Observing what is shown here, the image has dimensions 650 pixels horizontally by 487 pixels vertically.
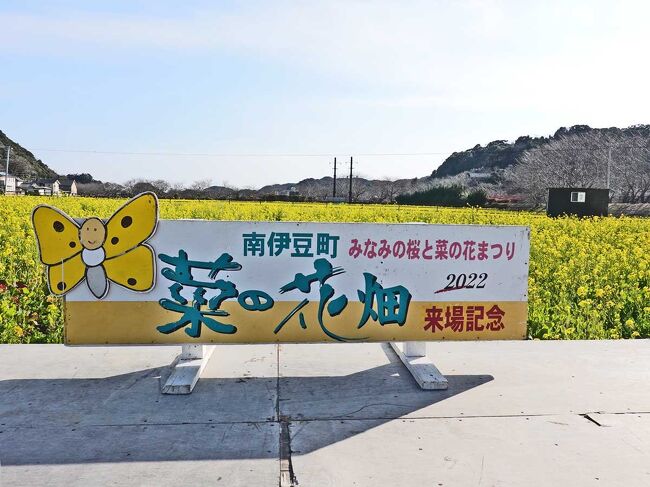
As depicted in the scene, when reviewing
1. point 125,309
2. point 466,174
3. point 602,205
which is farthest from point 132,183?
point 466,174

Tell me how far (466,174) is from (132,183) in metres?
83.9

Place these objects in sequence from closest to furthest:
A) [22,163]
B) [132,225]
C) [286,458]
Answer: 1. [286,458]
2. [132,225]
3. [22,163]

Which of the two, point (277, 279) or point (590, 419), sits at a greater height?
point (277, 279)

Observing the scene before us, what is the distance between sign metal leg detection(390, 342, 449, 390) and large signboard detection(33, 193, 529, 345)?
8.6 inches

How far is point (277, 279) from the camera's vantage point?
15.3ft

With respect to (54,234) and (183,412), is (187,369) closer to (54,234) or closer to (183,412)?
(183,412)

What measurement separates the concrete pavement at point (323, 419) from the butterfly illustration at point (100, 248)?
0.74 metres

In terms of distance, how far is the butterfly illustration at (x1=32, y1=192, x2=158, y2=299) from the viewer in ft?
14.5

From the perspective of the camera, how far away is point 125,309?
15.0ft

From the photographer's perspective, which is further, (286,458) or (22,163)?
(22,163)

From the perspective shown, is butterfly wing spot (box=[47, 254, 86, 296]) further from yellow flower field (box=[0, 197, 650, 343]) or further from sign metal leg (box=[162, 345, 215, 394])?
yellow flower field (box=[0, 197, 650, 343])

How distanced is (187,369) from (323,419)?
123cm

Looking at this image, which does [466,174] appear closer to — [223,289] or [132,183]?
[132,183]

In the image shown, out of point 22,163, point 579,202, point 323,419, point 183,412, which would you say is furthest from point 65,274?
point 22,163
